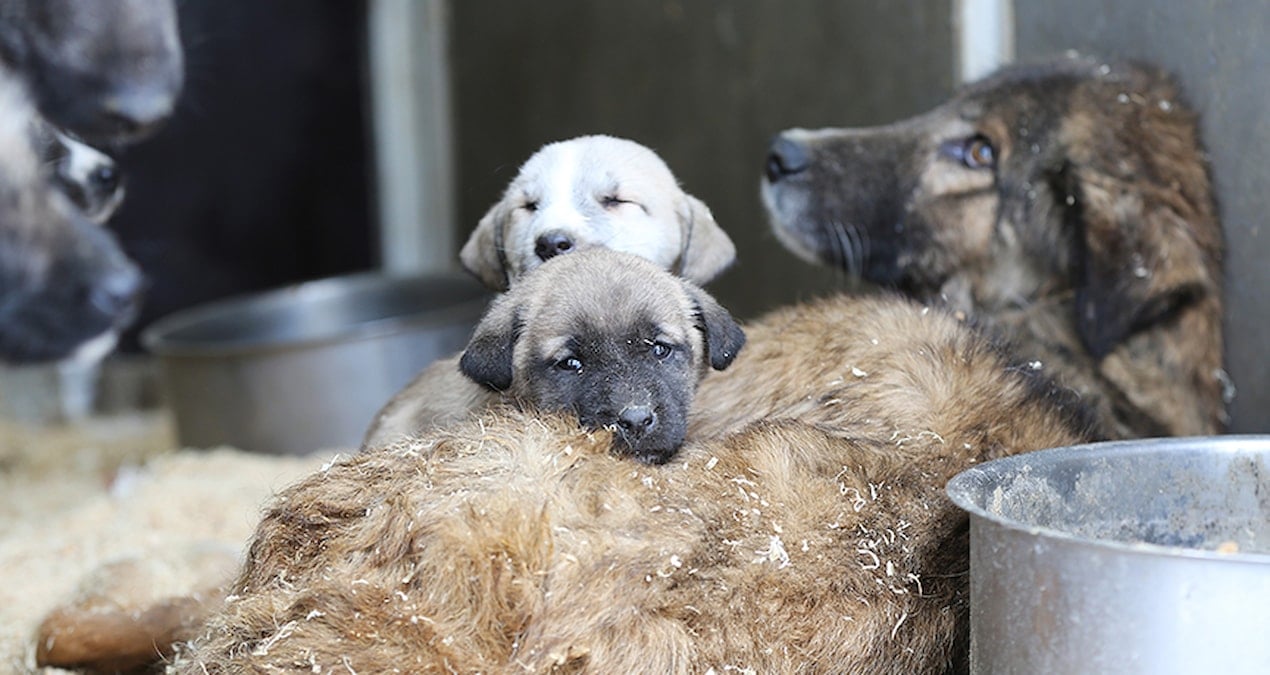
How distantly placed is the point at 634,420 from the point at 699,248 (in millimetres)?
812

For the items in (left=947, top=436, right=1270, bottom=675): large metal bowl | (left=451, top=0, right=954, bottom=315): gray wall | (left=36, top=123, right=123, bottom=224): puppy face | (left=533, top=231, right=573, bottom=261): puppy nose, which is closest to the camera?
(left=947, top=436, right=1270, bottom=675): large metal bowl

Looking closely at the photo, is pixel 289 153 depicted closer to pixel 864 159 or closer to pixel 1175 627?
pixel 864 159

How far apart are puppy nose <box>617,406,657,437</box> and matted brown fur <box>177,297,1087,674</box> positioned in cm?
9

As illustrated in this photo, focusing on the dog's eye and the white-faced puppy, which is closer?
the white-faced puppy

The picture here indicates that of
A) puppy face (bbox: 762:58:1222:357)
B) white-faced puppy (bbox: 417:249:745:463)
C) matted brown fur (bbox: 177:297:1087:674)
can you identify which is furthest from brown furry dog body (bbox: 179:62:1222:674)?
puppy face (bbox: 762:58:1222:357)

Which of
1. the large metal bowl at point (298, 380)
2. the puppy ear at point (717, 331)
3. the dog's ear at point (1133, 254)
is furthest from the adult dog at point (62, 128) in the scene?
the dog's ear at point (1133, 254)

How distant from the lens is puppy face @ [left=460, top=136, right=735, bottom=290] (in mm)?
2674

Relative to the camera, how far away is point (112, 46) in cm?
307

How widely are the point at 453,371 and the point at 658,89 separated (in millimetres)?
2765

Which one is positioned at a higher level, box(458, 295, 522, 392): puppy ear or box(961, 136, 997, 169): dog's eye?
box(961, 136, 997, 169): dog's eye

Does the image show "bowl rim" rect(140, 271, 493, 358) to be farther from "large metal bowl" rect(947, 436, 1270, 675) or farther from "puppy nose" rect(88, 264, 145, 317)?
"large metal bowl" rect(947, 436, 1270, 675)

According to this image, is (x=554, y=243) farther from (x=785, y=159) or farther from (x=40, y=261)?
(x=40, y=261)

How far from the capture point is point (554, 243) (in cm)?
262

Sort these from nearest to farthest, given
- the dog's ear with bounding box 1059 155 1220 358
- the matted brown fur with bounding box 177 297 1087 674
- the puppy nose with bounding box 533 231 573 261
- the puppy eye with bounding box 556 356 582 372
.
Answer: the matted brown fur with bounding box 177 297 1087 674, the puppy eye with bounding box 556 356 582 372, the puppy nose with bounding box 533 231 573 261, the dog's ear with bounding box 1059 155 1220 358
